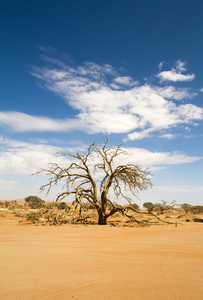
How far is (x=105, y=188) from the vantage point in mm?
12508

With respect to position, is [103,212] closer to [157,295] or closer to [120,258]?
[120,258]

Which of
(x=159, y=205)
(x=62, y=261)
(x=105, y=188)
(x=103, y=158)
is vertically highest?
(x=103, y=158)

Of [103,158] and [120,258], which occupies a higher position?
[103,158]

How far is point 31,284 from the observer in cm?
244

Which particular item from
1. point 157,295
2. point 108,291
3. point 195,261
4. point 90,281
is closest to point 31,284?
point 90,281

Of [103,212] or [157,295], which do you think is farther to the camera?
[103,212]

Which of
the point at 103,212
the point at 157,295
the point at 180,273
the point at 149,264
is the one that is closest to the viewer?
the point at 157,295

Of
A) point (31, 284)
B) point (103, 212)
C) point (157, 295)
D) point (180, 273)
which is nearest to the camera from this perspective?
point (157, 295)

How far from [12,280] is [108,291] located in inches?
50.5

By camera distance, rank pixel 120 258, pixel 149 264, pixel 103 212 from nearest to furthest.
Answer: pixel 149 264 < pixel 120 258 < pixel 103 212

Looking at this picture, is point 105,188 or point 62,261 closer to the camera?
point 62,261

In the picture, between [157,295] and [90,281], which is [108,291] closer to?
[90,281]

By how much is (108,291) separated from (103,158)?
10443 millimetres

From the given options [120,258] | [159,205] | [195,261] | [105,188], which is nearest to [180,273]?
[195,261]
